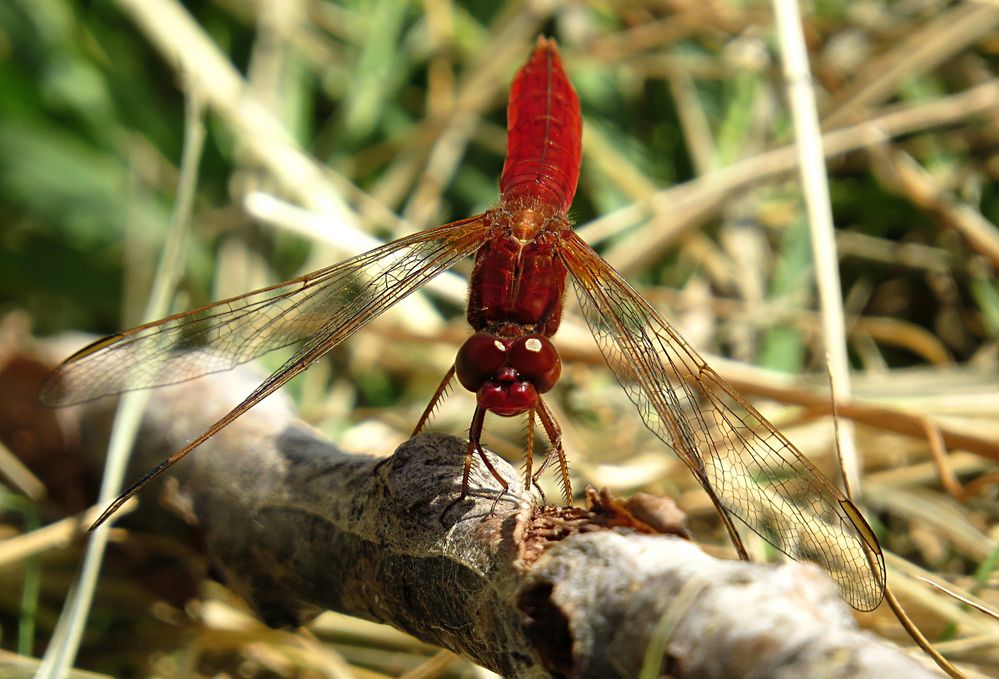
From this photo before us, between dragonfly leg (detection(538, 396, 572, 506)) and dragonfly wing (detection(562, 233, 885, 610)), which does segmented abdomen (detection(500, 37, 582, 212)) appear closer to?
dragonfly wing (detection(562, 233, 885, 610))

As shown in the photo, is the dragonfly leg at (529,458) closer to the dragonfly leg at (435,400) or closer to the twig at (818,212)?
the dragonfly leg at (435,400)

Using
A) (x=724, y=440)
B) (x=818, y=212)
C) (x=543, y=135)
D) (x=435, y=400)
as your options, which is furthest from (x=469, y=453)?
(x=818, y=212)

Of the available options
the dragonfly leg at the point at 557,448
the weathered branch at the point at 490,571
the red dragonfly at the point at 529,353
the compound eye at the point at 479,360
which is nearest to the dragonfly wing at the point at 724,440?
the red dragonfly at the point at 529,353

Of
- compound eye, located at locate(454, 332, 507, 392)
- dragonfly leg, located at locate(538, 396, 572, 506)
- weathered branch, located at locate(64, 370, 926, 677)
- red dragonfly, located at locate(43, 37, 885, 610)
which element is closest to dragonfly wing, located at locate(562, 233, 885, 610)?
red dragonfly, located at locate(43, 37, 885, 610)

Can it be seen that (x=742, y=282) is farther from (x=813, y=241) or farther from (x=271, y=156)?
(x=271, y=156)

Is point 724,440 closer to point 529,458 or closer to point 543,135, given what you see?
point 529,458

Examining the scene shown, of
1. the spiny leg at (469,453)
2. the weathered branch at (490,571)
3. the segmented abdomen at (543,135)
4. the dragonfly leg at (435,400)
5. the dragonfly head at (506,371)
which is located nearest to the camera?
the weathered branch at (490,571)

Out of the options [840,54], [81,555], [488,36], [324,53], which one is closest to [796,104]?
[840,54]
